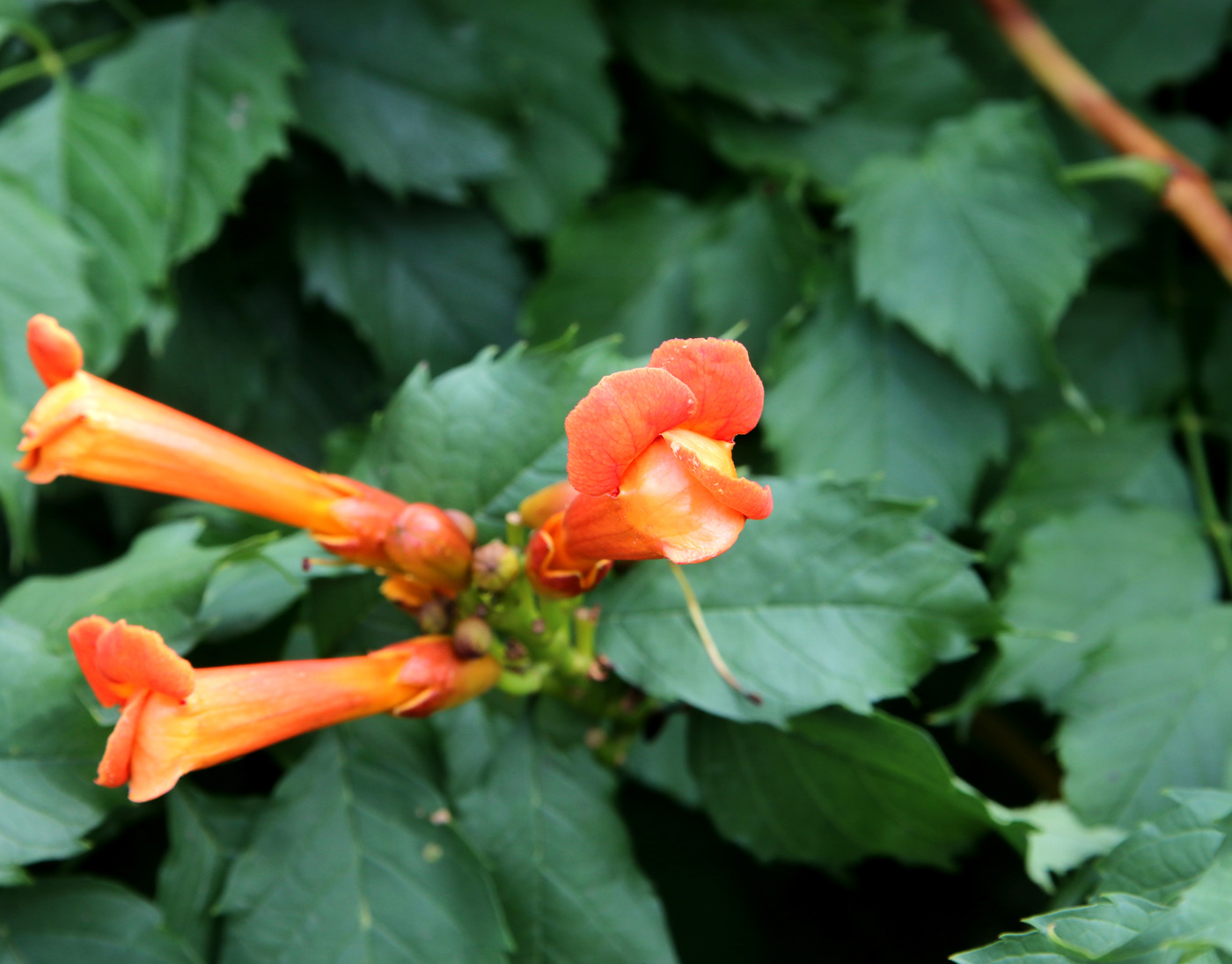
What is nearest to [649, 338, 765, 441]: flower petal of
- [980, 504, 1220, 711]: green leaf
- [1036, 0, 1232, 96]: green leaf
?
[980, 504, 1220, 711]: green leaf

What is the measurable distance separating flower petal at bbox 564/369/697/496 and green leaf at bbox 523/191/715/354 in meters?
0.96

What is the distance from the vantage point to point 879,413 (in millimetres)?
1480

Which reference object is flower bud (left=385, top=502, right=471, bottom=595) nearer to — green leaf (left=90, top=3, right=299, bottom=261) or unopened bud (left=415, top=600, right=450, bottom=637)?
unopened bud (left=415, top=600, right=450, bottom=637)

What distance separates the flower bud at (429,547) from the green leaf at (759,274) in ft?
2.45

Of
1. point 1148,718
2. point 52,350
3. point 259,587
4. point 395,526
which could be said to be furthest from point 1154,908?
point 52,350

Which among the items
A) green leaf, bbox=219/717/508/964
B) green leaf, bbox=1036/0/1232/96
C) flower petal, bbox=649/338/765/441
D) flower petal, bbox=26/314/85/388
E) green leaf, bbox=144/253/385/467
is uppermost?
green leaf, bbox=1036/0/1232/96

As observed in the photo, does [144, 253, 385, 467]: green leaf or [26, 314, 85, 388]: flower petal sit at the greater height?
[26, 314, 85, 388]: flower petal

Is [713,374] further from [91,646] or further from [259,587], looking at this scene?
[259,587]

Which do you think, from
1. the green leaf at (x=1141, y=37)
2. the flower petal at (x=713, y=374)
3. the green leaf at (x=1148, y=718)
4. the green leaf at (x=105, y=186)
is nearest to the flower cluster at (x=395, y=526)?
the flower petal at (x=713, y=374)

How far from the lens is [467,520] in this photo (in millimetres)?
966

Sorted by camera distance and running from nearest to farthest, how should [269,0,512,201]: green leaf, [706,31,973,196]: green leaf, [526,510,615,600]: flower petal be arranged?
[526,510,615,600]: flower petal → [269,0,512,201]: green leaf → [706,31,973,196]: green leaf

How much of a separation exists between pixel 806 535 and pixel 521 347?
1.23 ft

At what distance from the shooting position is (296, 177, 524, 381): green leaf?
65.9 inches

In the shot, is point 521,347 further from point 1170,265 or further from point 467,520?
point 1170,265
